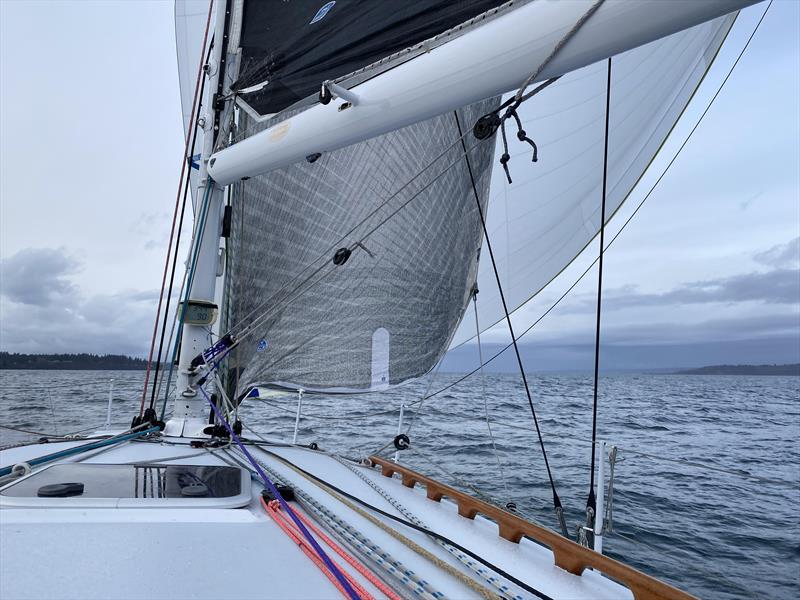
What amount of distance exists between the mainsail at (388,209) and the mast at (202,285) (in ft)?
0.43

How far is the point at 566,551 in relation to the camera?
4.71ft

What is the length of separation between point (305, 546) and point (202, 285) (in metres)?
2.28

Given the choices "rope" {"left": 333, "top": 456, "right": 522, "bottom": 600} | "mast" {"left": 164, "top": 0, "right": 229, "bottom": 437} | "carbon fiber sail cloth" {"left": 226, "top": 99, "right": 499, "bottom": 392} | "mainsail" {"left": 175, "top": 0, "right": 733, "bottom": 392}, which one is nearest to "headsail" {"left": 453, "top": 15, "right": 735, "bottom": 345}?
"mainsail" {"left": 175, "top": 0, "right": 733, "bottom": 392}

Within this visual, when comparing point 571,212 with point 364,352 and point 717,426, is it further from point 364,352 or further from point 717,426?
point 717,426

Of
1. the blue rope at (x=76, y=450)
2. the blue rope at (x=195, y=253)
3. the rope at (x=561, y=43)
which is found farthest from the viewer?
the blue rope at (x=195, y=253)

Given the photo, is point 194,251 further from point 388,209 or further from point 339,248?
point 388,209

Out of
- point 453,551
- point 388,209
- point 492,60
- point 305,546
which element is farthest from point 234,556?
point 388,209

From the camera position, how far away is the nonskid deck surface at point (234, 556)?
109cm

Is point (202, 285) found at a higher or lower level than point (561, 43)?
lower

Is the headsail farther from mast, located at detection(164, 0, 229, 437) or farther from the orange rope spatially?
the orange rope

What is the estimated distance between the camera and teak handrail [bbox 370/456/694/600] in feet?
3.92

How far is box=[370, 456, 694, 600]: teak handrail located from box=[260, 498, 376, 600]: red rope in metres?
0.63

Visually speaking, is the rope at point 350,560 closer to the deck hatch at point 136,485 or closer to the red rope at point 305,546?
the red rope at point 305,546

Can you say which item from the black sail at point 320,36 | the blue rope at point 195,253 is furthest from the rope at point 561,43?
the blue rope at point 195,253
